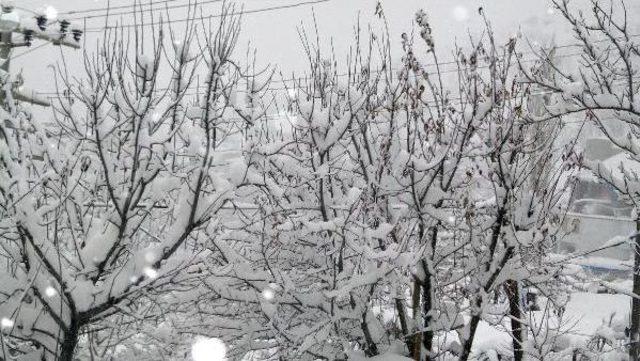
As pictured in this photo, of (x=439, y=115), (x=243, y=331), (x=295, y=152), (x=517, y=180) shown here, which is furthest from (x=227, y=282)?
(x=517, y=180)

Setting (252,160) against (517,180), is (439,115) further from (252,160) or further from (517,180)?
(252,160)

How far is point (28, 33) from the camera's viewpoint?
10.1 m

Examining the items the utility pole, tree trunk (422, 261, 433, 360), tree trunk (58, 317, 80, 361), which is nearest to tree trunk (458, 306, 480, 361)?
tree trunk (422, 261, 433, 360)

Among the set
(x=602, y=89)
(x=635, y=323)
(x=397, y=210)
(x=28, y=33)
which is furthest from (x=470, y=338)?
(x=28, y=33)

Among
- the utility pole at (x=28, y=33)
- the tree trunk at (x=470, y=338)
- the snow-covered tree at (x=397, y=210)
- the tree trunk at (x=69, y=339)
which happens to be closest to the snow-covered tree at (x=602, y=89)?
the snow-covered tree at (x=397, y=210)

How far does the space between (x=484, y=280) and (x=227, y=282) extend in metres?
2.92

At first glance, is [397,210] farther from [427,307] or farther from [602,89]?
[602,89]

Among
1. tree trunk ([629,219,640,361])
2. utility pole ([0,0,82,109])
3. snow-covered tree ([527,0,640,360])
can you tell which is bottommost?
tree trunk ([629,219,640,361])

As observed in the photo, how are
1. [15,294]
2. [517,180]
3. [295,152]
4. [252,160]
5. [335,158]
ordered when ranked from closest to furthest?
[15,294] → [252,160] → [517,180] → [335,158] → [295,152]

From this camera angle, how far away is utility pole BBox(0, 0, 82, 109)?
950 cm

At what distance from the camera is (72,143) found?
5.49 m

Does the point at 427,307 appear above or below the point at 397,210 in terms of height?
below

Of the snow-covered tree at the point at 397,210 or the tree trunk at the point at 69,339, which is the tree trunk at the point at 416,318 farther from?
the tree trunk at the point at 69,339

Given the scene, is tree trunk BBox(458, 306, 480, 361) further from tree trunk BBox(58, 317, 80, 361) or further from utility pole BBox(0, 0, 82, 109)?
utility pole BBox(0, 0, 82, 109)
